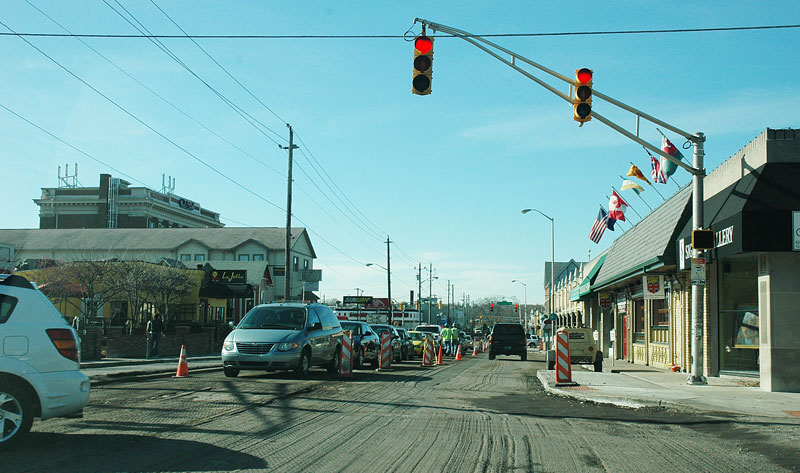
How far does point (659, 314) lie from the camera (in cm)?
2633

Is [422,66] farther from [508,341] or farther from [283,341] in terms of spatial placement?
[508,341]

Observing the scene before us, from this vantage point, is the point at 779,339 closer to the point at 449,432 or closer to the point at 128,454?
the point at 449,432

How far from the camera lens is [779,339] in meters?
15.4

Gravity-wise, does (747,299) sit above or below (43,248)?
below

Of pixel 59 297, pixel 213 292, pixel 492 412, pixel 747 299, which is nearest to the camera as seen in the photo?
pixel 492 412

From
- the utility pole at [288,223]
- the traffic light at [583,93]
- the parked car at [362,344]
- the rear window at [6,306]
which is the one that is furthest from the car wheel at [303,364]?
the utility pole at [288,223]

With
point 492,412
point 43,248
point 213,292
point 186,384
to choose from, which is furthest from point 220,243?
point 492,412

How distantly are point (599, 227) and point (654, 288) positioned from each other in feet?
42.8

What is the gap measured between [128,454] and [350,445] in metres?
2.39

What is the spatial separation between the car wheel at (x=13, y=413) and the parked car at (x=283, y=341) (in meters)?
9.12

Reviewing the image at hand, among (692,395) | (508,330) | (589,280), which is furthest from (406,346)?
(692,395)

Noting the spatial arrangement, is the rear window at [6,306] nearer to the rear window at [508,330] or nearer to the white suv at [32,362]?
the white suv at [32,362]

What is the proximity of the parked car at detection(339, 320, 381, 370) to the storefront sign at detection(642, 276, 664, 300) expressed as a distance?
356 inches

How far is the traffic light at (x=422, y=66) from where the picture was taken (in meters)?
13.9
